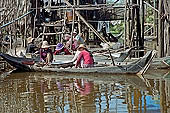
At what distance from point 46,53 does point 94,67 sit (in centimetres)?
223

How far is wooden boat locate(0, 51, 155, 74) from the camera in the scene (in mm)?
11172

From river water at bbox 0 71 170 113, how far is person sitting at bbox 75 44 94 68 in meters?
0.39

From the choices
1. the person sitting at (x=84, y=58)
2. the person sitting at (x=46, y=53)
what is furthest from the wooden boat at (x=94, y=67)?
the person sitting at (x=46, y=53)

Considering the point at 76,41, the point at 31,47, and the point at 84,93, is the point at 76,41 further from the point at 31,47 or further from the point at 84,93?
the point at 84,93

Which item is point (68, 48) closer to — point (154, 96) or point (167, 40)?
point (167, 40)

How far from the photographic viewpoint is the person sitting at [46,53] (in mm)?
12797

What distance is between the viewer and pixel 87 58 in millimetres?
11758

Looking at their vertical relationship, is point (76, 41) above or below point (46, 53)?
above

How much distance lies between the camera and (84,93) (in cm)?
881

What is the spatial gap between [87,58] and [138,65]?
1.76 meters

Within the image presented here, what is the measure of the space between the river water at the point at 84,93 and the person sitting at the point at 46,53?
759 mm

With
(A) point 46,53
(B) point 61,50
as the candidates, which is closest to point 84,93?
(A) point 46,53

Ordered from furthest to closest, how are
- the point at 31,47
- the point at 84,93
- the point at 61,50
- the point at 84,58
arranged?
1. the point at 31,47
2. the point at 61,50
3. the point at 84,58
4. the point at 84,93

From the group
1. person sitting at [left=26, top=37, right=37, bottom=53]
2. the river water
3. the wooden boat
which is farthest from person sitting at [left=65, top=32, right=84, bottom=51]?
the river water
